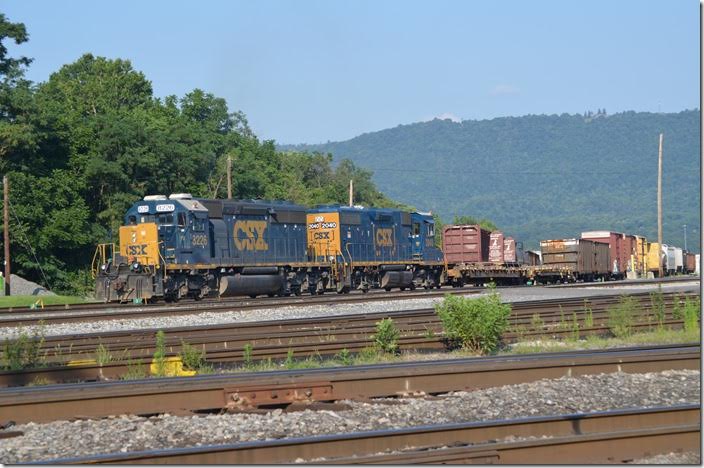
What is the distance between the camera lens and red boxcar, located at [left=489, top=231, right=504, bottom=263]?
4619cm

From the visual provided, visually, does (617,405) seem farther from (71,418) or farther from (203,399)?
(71,418)

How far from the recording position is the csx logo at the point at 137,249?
93.0 feet

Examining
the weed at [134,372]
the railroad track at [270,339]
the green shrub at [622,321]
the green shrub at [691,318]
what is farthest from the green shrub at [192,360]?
the green shrub at [691,318]

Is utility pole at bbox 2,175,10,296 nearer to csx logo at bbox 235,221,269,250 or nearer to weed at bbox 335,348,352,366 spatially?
csx logo at bbox 235,221,269,250

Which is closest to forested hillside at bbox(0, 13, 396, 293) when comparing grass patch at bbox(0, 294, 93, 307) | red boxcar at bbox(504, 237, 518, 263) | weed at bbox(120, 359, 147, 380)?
grass patch at bbox(0, 294, 93, 307)

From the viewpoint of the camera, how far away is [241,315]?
874 inches

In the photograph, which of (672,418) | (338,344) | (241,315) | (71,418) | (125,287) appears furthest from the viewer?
(125,287)

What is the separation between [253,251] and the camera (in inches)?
1227

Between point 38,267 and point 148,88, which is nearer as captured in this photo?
point 38,267

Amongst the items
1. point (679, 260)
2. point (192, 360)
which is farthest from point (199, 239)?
point (679, 260)

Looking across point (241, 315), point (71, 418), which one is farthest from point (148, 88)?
point (71, 418)

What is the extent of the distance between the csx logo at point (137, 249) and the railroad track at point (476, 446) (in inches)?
843

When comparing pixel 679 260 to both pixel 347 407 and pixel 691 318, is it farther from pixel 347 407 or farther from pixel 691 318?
pixel 347 407

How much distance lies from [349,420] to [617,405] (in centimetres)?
294
